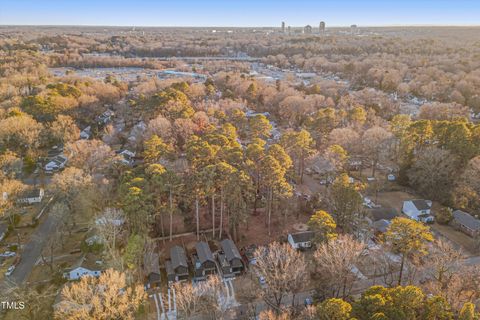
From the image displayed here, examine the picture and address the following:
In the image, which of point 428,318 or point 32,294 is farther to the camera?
point 32,294

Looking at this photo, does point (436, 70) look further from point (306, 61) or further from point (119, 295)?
point (119, 295)

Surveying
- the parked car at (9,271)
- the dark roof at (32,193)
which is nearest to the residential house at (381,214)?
the parked car at (9,271)

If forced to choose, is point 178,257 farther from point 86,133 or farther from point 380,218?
point 86,133

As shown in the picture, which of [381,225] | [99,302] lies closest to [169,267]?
[99,302]

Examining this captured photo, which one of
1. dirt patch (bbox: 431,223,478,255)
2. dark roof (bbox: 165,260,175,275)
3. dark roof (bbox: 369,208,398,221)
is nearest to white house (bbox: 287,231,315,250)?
dark roof (bbox: 369,208,398,221)

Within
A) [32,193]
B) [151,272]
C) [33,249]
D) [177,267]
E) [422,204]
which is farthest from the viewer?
[32,193]

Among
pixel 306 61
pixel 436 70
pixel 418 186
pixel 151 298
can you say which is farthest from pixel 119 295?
pixel 306 61
